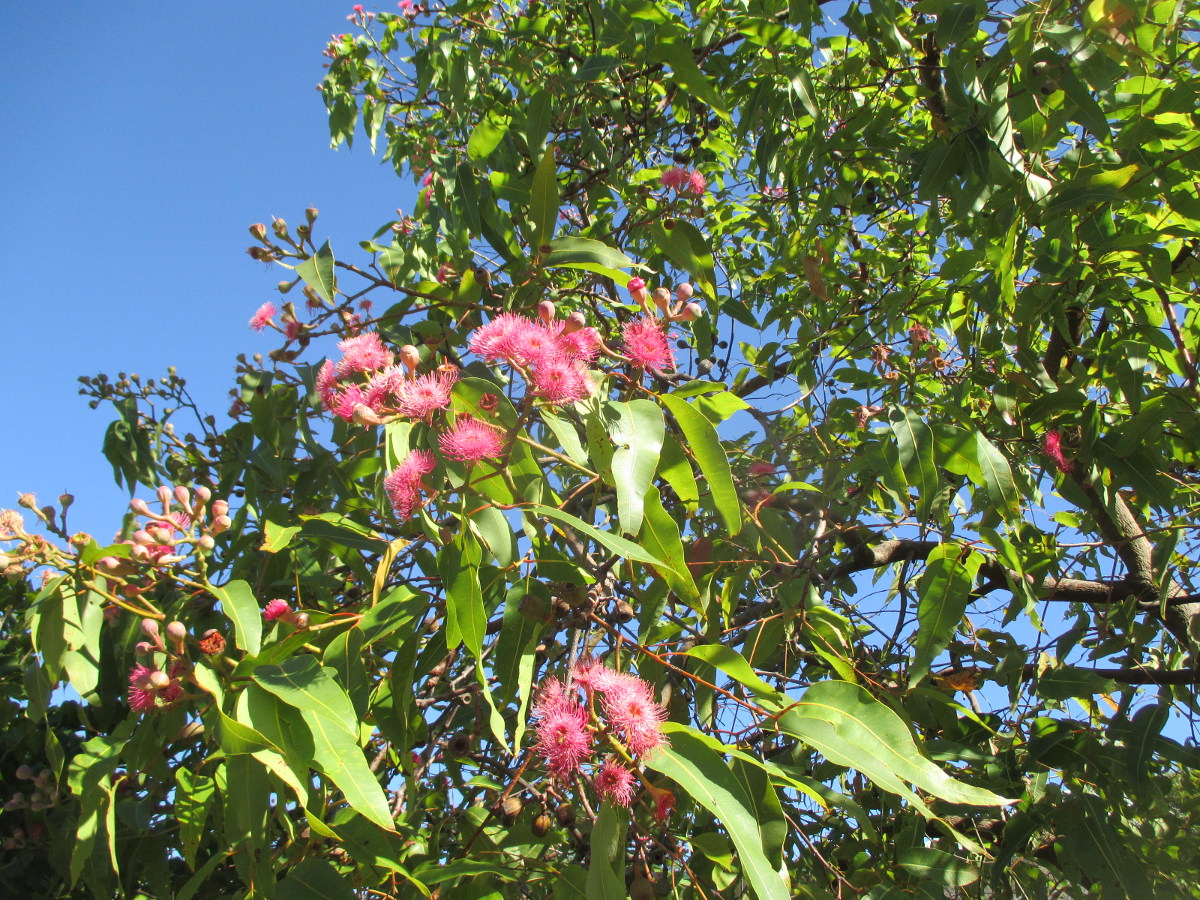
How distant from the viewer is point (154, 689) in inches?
47.4

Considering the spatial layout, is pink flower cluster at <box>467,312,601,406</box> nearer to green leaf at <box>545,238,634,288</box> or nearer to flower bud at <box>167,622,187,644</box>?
green leaf at <box>545,238,634,288</box>

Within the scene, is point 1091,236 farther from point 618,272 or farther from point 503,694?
point 503,694

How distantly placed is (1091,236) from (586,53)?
75.3 inches

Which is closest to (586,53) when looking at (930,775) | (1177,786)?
(930,775)

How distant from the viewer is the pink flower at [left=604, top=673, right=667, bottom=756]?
1.13m

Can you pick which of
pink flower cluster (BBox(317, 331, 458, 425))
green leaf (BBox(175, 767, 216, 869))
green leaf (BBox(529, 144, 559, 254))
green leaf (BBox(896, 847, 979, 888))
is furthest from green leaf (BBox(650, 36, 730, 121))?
green leaf (BBox(175, 767, 216, 869))

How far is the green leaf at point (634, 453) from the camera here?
3.50 feet

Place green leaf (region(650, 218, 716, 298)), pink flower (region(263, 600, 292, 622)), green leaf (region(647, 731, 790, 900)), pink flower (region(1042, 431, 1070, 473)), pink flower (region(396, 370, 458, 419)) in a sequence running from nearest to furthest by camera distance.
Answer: green leaf (region(647, 731, 790, 900)) < pink flower (region(396, 370, 458, 419)) < pink flower (region(263, 600, 292, 622)) < green leaf (region(650, 218, 716, 298)) < pink flower (region(1042, 431, 1070, 473))

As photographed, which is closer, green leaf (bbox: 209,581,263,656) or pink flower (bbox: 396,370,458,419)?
green leaf (bbox: 209,581,263,656)

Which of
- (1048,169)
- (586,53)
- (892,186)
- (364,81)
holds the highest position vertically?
(364,81)

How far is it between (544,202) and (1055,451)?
1.50 m

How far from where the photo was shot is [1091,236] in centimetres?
181

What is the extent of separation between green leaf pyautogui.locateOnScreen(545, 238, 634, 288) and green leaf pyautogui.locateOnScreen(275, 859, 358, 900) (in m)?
1.16

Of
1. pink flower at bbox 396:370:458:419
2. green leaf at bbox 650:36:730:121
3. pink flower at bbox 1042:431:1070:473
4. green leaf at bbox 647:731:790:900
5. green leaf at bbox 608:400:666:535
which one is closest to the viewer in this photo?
green leaf at bbox 647:731:790:900
